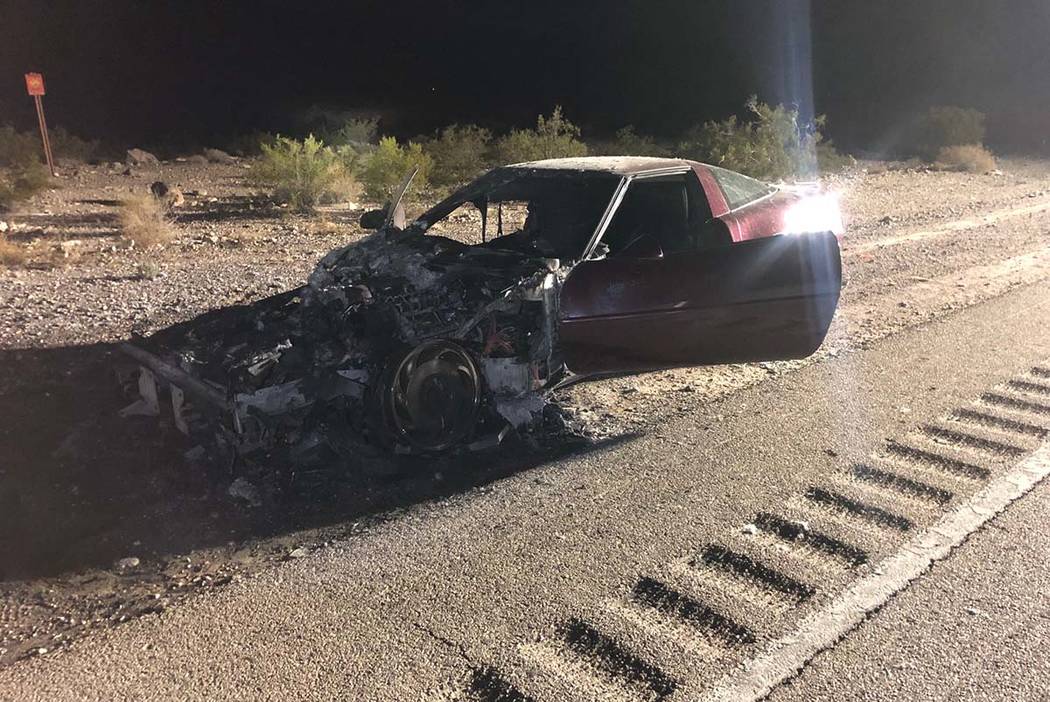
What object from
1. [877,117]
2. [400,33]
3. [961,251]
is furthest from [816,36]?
[961,251]

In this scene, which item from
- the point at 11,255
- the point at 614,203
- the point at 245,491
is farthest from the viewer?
the point at 11,255

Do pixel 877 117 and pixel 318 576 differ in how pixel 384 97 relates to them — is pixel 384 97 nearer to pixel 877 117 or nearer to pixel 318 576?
pixel 877 117

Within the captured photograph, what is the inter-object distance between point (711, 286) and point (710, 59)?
120 feet

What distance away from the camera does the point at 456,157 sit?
1578cm

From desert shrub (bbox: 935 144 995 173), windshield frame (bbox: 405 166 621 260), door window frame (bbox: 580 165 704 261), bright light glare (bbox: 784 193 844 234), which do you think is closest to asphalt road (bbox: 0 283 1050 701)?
door window frame (bbox: 580 165 704 261)

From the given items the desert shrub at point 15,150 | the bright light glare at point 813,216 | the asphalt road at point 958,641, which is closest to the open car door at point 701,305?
the bright light glare at point 813,216

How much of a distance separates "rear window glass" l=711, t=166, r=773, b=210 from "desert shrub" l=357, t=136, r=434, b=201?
8.70 meters

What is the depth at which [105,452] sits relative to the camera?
4.38 meters

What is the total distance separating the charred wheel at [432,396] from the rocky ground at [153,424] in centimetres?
18

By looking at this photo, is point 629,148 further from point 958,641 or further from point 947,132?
point 958,641

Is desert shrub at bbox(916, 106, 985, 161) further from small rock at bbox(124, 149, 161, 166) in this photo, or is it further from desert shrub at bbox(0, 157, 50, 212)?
desert shrub at bbox(0, 157, 50, 212)

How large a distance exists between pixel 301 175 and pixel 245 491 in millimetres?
10529

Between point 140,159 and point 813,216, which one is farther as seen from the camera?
point 140,159

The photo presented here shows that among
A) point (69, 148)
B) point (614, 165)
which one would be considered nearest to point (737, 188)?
point (614, 165)
